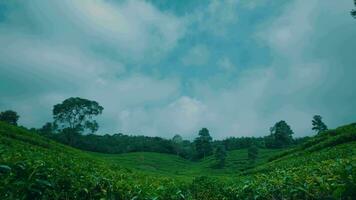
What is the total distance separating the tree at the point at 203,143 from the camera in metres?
97.9

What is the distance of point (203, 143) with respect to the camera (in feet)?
323

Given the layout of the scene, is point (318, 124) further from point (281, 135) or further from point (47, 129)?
point (47, 129)

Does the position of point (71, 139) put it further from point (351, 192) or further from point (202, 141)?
point (351, 192)

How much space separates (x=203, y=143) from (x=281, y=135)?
2171 cm

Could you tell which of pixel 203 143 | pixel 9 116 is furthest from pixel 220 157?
pixel 9 116

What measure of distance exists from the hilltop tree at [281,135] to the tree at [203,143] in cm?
1751

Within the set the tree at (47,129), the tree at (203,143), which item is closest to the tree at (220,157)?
the tree at (203,143)

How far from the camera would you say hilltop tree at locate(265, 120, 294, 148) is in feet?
306

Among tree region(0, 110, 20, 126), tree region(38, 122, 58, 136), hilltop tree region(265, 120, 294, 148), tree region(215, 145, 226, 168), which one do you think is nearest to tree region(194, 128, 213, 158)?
hilltop tree region(265, 120, 294, 148)

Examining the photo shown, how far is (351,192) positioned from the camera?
4.61 metres

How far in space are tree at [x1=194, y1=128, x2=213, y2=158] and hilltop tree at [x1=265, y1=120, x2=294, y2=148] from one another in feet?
57.4

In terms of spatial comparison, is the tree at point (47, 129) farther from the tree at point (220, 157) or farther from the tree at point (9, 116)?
the tree at point (220, 157)

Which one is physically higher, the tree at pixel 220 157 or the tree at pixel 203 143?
the tree at pixel 203 143

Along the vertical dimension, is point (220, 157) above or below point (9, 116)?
below
